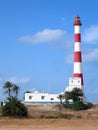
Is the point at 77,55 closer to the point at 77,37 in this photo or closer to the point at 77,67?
the point at 77,67

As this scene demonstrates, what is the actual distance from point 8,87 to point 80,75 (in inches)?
742

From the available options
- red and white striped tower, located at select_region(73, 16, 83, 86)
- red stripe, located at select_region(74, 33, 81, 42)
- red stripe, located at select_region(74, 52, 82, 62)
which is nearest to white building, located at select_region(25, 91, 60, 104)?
red and white striped tower, located at select_region(73, 16, 83, 86)

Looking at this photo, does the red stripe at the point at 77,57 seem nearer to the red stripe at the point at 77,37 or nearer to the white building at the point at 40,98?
the red stripe at the point at 77,37

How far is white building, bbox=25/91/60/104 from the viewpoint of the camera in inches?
4063

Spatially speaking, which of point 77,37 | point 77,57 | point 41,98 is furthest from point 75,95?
point 41,98

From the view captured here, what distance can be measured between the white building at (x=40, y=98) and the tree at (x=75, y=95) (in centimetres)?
1034

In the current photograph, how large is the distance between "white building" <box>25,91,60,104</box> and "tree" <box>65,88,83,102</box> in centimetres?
1034

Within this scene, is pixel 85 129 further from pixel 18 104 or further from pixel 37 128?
pixel 18 104

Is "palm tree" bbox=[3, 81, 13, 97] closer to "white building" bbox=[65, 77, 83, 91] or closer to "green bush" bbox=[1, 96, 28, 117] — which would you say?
"white building" bbox=[65, 77, 83, 91]

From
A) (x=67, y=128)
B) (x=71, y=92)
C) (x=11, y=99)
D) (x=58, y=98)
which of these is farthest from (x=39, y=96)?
(x=67, y=128)

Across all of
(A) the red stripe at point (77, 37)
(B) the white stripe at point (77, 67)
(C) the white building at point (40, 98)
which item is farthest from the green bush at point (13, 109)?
(C) the white building at point (40, 98)

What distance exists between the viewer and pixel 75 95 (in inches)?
3543

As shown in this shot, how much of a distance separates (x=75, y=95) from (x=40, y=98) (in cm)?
1641

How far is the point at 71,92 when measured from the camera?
90938mm
